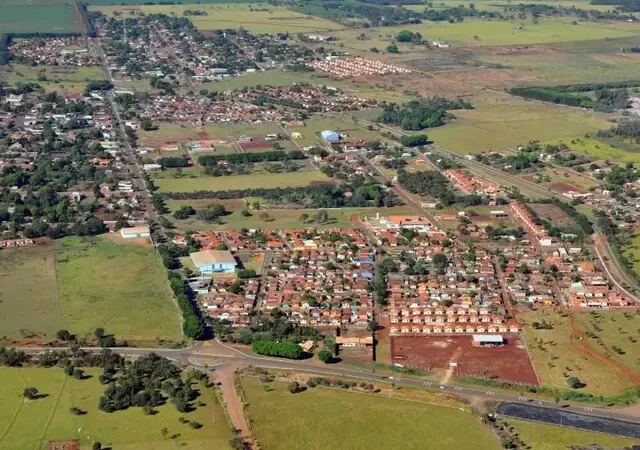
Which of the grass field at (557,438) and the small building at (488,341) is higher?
the grass field at (557,438)

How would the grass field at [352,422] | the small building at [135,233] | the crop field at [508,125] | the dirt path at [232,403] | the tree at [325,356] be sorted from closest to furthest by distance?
1. the grass field at [352,422]
2. the dirt path at [232,403]
3. the tree at [325,356]
4. the small building at [135,233]
5. the crop field at [508,125]

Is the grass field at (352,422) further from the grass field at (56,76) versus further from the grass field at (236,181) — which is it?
the grass field at (56,76)

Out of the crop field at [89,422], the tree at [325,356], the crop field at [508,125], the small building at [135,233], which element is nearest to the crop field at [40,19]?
the crop field at [508,125]

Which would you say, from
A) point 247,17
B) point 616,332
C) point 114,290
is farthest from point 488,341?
point 247,17

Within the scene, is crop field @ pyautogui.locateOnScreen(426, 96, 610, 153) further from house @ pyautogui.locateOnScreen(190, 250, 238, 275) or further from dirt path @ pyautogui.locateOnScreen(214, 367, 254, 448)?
dirt path @ pyautogui.locateOnScreen(214, 367, 254, 448)

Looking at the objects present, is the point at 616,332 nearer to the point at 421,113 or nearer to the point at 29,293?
the point at 29,293

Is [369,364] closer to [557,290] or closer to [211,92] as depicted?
[557,290]
